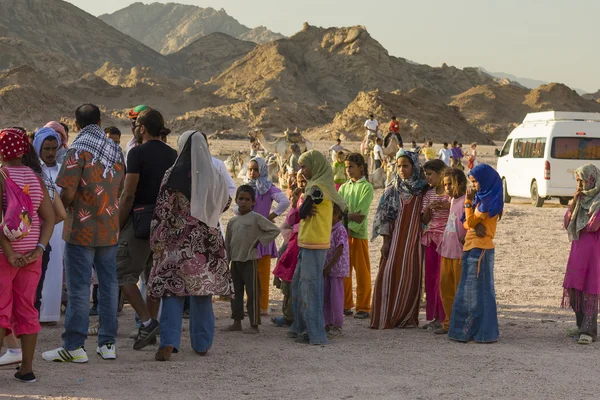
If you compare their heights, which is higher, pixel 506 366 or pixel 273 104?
pixel 273 104

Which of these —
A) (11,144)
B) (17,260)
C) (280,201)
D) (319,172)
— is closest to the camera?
(17,260)

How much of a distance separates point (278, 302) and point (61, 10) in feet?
358

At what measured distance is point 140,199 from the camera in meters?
7.00

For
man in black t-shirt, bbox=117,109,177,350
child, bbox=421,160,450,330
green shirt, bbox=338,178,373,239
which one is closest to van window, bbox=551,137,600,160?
green shirt, bbox=338,178,373,239

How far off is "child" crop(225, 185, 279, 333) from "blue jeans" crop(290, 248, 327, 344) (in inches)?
22.7

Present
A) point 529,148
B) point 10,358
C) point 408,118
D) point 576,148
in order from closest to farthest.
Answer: point 10,358, point 576,148, point 529,148, point 408,118

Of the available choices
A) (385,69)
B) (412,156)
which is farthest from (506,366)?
(385,69)

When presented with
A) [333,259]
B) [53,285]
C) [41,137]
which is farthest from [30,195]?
[333,259]

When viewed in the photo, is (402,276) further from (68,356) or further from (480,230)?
(68,356)

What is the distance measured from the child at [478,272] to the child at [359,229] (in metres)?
1.23

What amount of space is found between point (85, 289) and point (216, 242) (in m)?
0.95

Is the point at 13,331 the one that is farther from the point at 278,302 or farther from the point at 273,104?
the point at 273,104

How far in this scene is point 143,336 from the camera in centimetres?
721

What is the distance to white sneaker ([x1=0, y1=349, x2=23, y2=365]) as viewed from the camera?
245 inches
